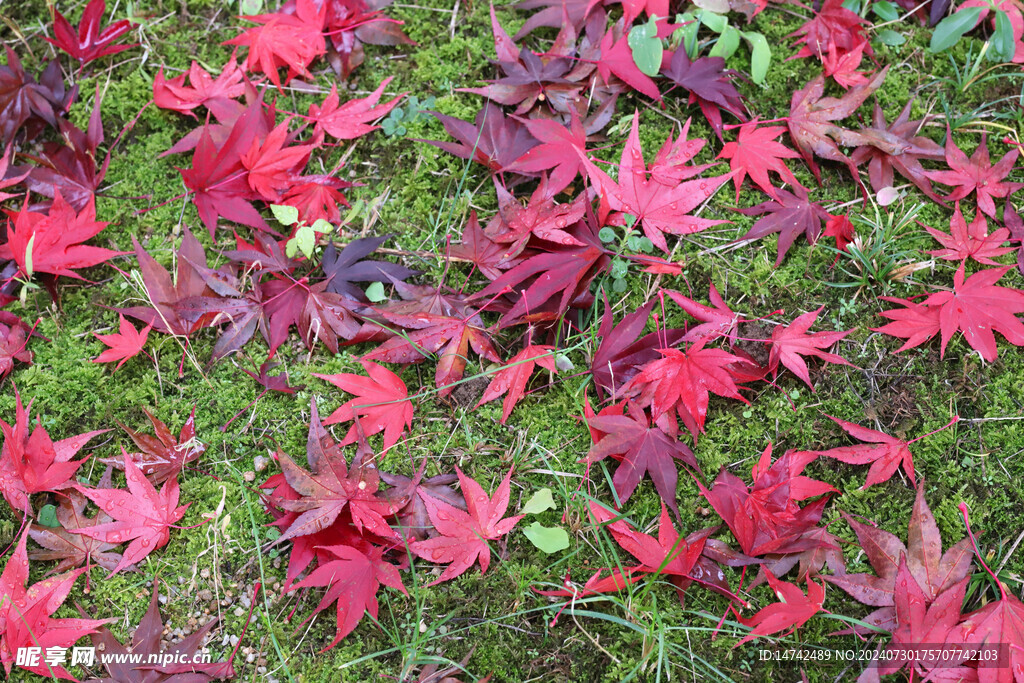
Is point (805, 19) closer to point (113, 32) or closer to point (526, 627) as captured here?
point (526, 627)

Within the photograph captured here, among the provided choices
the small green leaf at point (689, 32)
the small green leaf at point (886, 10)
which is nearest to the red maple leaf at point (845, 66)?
the small green leaf at point (886, 10)

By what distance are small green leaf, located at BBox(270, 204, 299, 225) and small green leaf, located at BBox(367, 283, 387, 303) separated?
12.6 inches

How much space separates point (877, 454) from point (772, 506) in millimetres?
346

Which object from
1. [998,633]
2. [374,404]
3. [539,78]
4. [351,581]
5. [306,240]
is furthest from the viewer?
[539,78]

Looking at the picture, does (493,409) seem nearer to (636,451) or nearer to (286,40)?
(636,451)

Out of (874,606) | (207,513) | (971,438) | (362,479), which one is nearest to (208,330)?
(207,513)

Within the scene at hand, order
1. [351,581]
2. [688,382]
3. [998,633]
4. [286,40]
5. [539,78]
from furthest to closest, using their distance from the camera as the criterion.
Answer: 1. [286,40]
2. [539,78]
3. [688,382]
4. [351,581]
5. [998,633]

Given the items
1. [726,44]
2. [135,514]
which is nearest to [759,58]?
[726,44]

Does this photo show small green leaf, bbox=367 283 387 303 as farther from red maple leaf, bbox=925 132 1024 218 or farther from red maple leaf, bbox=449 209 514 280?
red maple leaf, bbox=925 132 1024 218

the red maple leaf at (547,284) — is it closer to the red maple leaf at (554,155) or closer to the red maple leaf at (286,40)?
the red maple leaf at (554,155)

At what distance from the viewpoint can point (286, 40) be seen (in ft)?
6.77

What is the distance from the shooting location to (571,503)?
1.67 metres

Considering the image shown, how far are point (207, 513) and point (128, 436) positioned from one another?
35 cm

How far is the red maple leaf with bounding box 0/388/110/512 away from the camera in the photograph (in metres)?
1.67
